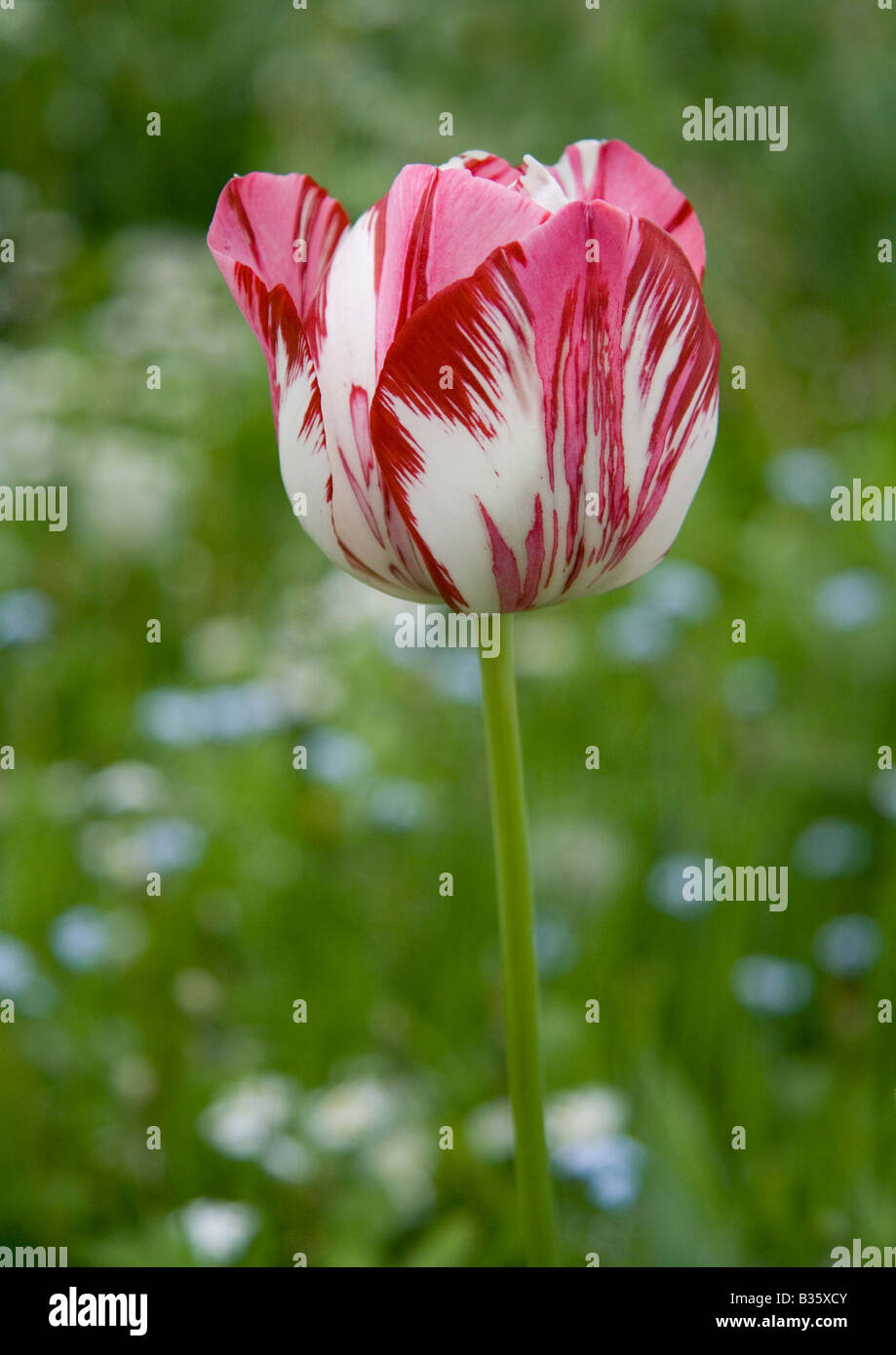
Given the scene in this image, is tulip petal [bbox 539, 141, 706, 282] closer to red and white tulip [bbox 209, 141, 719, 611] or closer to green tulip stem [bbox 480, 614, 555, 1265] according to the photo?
red and white tulip [bbox 209, 141, 719, 611]

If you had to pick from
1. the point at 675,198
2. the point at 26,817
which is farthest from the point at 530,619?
the point at 675,198

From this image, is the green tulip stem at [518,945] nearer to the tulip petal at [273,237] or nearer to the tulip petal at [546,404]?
the tulip petal at [546,404]

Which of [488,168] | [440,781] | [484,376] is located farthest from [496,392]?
[440,781]

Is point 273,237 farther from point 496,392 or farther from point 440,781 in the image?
point 440,781

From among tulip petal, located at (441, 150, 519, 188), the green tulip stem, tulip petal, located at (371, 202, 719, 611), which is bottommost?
the green tulip stem

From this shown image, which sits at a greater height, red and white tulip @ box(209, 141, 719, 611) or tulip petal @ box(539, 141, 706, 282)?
tulip petal @ box(539, 141, 706, 282)

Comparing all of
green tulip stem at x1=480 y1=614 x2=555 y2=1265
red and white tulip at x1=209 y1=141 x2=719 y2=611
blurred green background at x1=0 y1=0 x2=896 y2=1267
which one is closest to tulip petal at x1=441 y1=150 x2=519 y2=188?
red and white tulip at x1=209 y1=141 x2=719 y2=611

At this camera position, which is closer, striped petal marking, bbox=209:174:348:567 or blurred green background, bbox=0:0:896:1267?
striped petal marking, bbox=209:174:348:567
